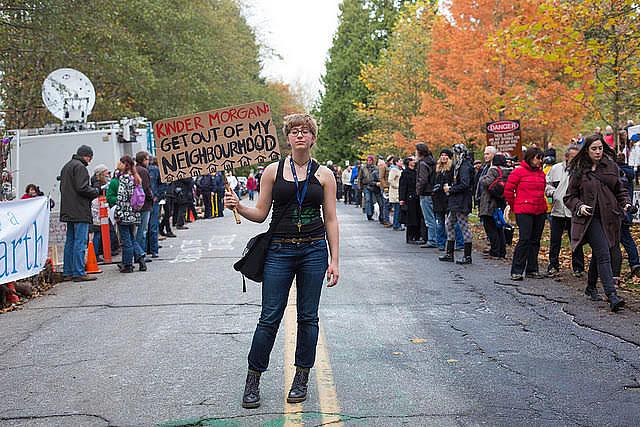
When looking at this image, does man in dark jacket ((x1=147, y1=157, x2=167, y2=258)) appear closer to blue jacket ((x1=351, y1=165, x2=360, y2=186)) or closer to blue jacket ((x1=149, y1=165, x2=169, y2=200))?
blue jacket ((x1=149, y1=165, x2=169, y2=200))

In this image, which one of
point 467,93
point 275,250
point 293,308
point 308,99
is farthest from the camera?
point 308,99

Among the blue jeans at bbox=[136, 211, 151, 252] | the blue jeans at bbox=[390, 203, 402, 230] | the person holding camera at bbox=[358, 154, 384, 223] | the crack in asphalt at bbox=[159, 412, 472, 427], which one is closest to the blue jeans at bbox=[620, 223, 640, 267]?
the crack in asphalt at bbox=[159, 412, 472, 427]

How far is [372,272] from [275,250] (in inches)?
279

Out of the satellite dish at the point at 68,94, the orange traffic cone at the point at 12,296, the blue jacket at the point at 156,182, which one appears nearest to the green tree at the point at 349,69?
the satellite dish at the point at 68,94

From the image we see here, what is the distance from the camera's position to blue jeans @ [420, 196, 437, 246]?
16.3 m

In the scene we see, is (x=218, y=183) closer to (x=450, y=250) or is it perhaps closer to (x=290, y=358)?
(x=450, y=250)

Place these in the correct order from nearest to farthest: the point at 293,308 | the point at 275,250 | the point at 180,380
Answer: the point at 275,250 → the point at 180,380 → the point at 293,308

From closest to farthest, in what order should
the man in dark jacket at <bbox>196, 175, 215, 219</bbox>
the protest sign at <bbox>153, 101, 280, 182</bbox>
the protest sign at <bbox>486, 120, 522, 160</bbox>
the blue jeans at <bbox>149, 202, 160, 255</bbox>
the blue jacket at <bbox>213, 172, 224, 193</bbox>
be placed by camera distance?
the protest sign at <bbox>153, 101, 280, 182</bbox> → the blue jeans at <bbox>149, 202, 160, 255</bbox> → the protest sign at <bbox>486, 120, 522, 160</bbox> → the man in dark jacket at <bbox>196, 175, 215, 219</bbox> → the blue jacket at <bbox>213, 172, 224, 193</bbox>

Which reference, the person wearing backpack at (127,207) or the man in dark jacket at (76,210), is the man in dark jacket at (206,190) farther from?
the man in dark jacket at (76,210)

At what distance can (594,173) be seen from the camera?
9352mm

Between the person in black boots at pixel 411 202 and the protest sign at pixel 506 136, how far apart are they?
332 centimetres

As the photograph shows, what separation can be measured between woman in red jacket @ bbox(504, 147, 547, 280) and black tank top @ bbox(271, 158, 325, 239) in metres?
6.54

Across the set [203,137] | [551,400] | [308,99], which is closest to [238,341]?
[203,137]

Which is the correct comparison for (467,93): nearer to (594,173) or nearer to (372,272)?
(372,272)
